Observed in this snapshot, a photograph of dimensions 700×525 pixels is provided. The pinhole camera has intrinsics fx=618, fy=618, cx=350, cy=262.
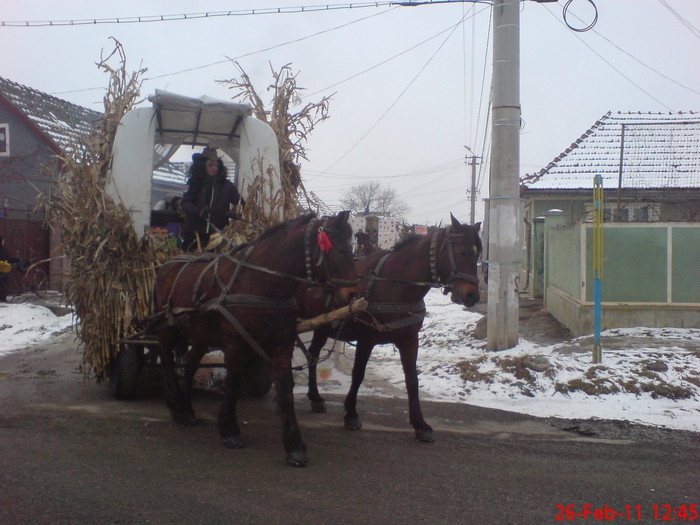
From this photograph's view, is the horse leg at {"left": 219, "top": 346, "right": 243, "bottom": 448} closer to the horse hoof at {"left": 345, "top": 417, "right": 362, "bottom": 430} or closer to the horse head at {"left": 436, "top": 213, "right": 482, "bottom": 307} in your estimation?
the horse hoof at {"left": 345, "top": 417, "right": 362, "bottom": 430}

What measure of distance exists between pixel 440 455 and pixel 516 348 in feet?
13.0

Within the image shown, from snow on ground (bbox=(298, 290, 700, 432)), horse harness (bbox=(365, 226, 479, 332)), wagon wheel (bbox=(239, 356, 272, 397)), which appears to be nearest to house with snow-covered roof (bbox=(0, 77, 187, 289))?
wagon wheel (bbox=(239, 356, 272, 397))

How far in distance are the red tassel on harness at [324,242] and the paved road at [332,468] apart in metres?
1.62

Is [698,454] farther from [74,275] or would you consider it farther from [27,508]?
[74,275]

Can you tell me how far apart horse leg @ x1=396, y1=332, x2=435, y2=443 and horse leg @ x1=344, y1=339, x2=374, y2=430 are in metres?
0.35

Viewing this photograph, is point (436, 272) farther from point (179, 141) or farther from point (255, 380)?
point (179, 141)

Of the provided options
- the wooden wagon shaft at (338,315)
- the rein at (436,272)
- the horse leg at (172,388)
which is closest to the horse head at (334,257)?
the wooden wagon shaft at (338,315)

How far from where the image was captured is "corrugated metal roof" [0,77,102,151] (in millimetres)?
20109

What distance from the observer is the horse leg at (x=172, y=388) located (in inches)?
227

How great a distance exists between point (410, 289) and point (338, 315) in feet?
2.87

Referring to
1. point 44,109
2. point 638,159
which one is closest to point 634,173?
point 638,159

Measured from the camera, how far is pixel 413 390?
5375 mm

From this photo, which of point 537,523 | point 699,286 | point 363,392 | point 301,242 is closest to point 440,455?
point 537,523

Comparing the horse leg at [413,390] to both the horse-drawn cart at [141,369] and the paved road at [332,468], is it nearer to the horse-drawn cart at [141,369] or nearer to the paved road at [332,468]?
the paved road at [332,468]
